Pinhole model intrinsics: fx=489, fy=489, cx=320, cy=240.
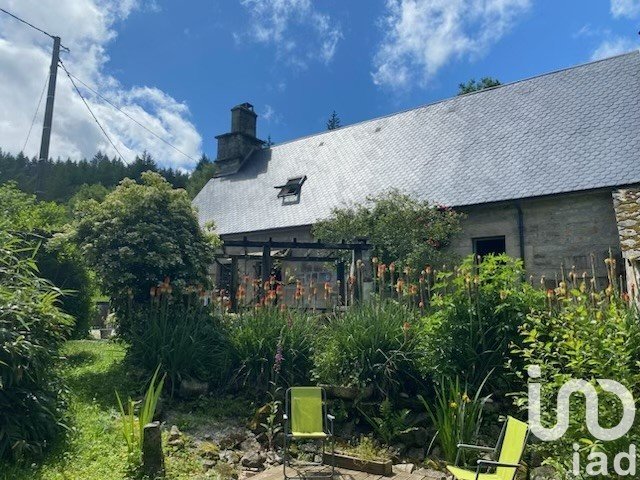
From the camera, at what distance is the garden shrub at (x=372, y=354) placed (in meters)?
5.38

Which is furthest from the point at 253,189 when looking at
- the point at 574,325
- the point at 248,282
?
the point at 574,325

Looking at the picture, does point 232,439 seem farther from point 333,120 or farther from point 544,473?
point 333,120

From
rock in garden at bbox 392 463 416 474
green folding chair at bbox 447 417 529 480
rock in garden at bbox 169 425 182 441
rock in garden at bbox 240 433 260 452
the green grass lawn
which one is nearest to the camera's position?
green folding chair at bbox 447 417 529 480

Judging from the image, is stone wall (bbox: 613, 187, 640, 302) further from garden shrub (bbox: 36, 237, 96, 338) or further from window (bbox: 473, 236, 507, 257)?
garden shrub (bbox: 36, 237, 96, 338)

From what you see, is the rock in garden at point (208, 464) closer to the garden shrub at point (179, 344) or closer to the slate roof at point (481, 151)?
the garden shrub at point (179, 344)

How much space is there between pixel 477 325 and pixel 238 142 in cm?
1667

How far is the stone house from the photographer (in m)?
9.45

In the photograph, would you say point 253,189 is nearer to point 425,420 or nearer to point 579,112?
point 579,112

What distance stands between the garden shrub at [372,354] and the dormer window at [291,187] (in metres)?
9.87

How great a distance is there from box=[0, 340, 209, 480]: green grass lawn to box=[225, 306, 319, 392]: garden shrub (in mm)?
1360

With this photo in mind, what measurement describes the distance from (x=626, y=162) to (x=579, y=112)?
8.30 ft

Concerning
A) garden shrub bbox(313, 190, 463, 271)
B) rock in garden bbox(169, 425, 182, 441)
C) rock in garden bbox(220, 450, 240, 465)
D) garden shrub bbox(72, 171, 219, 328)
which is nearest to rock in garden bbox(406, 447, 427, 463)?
rock in garden bbox(220, 450, 240, 465)

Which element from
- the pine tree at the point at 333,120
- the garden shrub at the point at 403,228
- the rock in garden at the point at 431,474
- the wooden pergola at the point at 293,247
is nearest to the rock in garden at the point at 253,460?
the rock in garden at the point at 431,474

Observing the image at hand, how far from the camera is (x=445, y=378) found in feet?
16.7
